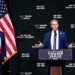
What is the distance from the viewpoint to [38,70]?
30.7 ft

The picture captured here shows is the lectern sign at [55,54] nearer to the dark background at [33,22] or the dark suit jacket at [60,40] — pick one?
the dark suit jacket at [60,40]

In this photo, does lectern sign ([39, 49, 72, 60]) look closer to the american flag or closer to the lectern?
the lectern

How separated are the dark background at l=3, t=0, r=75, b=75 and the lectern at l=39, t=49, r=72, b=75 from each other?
2.15 metres

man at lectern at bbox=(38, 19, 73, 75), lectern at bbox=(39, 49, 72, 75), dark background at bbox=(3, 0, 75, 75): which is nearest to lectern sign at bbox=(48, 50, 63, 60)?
lectern at bbox=(39, 49, 72, 75)

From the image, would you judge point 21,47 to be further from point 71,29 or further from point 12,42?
point 71,29

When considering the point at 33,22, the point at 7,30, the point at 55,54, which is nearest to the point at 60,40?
the point at 55,54

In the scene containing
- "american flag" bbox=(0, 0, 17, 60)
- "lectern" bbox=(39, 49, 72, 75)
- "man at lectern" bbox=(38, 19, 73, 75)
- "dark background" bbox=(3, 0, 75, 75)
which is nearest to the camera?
"lectern" bbox=(39, 49, 72, 75)

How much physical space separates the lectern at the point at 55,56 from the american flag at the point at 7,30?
7.03 ft

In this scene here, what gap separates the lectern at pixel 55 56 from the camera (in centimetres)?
716

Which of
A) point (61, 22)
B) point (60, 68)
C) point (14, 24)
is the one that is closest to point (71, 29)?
point (61, 22)

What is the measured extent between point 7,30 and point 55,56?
2.54m

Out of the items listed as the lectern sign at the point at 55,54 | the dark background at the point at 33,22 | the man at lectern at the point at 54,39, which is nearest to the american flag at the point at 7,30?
the dark background at the point at 33,22

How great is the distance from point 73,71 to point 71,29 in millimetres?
1252

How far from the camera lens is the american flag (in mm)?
9172
